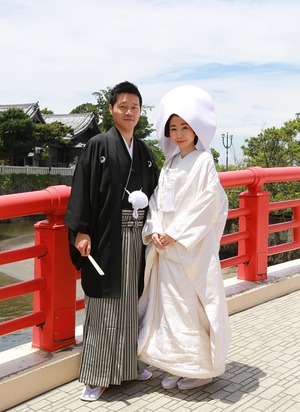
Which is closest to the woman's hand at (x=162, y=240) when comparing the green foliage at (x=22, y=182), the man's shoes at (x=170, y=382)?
the man's shoes at (x=170, y=382)

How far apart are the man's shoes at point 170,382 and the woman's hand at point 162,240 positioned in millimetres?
752

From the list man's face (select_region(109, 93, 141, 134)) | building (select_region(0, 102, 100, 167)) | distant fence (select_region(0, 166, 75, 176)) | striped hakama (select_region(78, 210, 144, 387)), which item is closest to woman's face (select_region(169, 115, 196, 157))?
man's face (select_region(109, 93, 141, 134))

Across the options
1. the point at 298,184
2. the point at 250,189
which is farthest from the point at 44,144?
the point at 250,189

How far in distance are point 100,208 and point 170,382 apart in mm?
1052

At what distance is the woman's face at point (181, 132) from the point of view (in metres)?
2.93

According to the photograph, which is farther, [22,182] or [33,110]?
[33,110]

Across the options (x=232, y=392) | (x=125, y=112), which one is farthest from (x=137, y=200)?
(x=232, y=392)

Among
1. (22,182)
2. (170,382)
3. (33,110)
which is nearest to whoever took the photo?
(170,382)

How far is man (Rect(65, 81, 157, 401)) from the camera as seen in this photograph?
2.80 meters

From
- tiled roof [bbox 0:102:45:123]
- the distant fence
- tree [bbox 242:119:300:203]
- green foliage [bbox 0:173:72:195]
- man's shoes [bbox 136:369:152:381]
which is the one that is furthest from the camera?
tiled roof [bbox 0:102:45:123]

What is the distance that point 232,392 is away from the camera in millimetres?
2947

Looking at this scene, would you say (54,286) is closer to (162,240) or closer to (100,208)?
(100,208)

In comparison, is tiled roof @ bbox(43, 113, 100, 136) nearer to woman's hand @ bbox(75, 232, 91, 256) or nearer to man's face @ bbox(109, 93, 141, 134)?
man's face @ bbox(109, 93, 141, 134)

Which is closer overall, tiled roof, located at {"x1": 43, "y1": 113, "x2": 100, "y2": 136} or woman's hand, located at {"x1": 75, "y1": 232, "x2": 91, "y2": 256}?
woman's hand, located at {"x1": 75, "y1": 232, "x2": 91, "y2": 256}
